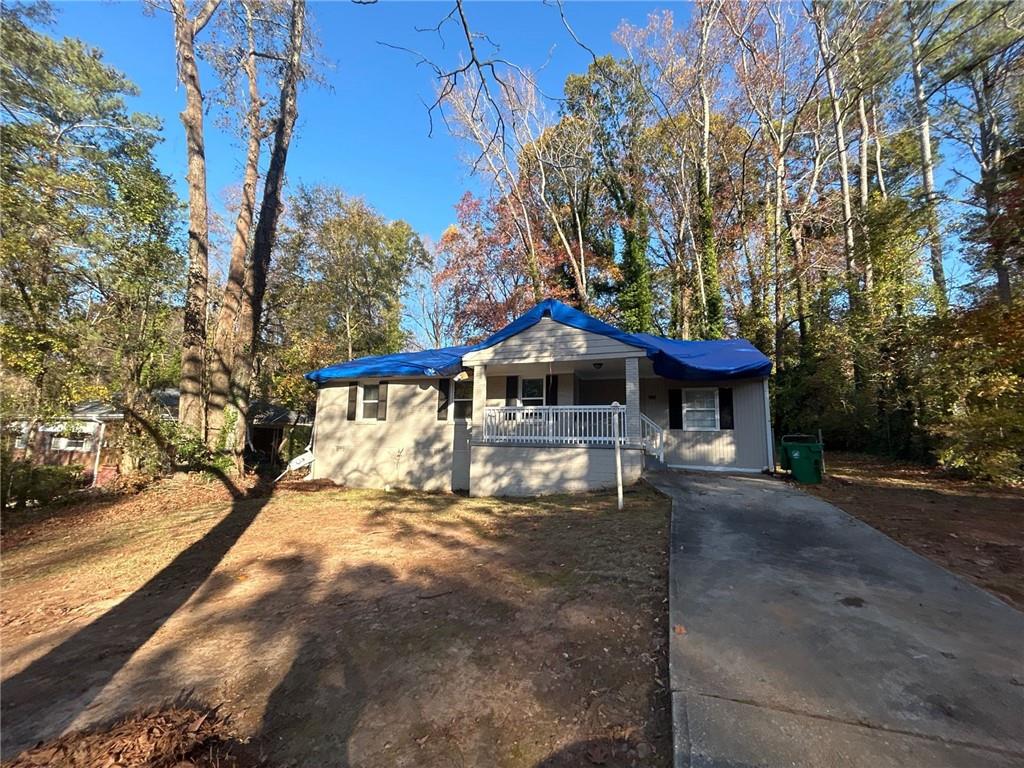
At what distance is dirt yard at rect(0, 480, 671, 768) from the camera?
7.83ft

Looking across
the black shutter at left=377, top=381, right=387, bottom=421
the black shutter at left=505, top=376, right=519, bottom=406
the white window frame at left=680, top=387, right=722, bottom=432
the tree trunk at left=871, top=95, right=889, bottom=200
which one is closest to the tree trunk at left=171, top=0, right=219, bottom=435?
the black shutter at left=377, top=381, right=387, bottom=421

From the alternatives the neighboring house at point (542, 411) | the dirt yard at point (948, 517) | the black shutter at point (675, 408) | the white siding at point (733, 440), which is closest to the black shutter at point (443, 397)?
the neighboring house at point (542, 411)

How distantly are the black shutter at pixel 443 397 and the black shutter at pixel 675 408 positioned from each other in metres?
6.17

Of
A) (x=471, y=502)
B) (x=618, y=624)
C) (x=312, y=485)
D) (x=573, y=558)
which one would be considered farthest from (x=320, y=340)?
(x=618, y=624)

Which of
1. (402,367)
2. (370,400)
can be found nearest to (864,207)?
(402,367)

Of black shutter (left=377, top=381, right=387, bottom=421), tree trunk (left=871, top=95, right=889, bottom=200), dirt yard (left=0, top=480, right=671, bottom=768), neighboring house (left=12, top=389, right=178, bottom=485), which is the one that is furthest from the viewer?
tree trunk (left=871, top=95, right=889, bottom=200)

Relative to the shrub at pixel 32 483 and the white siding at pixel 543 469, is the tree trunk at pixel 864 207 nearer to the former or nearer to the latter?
the white siding at pixel 543 469

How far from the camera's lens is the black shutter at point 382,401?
42.8 ft

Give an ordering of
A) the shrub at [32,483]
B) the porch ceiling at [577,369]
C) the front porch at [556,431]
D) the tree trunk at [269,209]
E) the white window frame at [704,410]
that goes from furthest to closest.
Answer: the tree trunk at [269,209] → the white window frame at [704,410] → the porch ceiling at [577,369] → the front porch at [556,431] → the shrub at [32,483]

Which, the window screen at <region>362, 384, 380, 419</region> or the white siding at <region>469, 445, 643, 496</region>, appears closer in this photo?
the white siding at <region>469, 445, 643, 496</region>

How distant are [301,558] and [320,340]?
18.2 m

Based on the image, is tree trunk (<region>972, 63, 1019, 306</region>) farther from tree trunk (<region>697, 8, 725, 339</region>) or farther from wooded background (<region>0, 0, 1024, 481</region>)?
tree trunk (<region>697, 8, 725, 339</region>)

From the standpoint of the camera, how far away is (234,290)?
1275 centimetres

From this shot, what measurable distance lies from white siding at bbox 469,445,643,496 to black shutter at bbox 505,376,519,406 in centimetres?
227
